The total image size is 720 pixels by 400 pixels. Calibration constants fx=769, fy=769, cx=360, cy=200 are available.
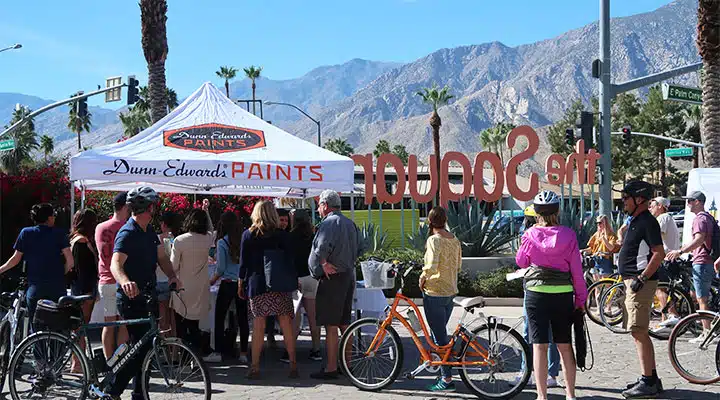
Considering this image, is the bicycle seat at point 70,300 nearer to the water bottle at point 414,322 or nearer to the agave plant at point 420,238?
the water bottle at point 414,322

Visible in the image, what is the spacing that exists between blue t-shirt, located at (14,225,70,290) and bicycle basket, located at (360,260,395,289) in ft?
9.99

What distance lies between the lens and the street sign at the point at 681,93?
18.4 meters

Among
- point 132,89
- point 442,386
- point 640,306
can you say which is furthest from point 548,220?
point 132,89

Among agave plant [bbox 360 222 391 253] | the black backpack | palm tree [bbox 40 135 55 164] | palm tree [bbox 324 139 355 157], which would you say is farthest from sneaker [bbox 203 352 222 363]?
palm tree [bbox 324 139 355 157]

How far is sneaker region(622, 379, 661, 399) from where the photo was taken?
23.4ft

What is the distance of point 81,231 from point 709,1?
19.0 m

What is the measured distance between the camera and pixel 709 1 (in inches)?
838

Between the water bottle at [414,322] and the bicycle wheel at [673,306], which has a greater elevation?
the water bottle at [414,322]

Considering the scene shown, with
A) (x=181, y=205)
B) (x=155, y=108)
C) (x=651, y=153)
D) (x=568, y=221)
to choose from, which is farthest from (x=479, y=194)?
(x=651, y=153)

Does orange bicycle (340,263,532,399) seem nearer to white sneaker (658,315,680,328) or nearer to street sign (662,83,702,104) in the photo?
white sneaker (658,315,680,328)

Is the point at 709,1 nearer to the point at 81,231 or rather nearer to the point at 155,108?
the point at 155,108

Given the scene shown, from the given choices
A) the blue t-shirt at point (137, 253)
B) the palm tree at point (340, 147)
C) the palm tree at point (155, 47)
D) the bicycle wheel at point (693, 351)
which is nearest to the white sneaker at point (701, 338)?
the bicycle wheel at point (693, 351)

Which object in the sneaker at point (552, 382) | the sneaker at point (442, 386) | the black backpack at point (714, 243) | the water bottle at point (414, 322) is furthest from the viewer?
the black backpack at point (714, 243)

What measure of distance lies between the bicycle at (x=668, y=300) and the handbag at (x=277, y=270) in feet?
15.4
